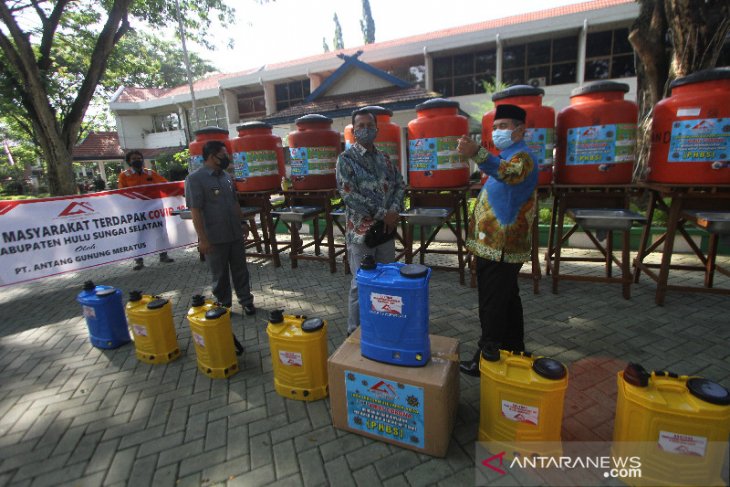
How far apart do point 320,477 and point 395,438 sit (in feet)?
1.68

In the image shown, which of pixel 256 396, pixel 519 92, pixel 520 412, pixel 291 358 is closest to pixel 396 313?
pixel 520 412

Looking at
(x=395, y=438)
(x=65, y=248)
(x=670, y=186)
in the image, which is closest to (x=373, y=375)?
(x=395, y=438)

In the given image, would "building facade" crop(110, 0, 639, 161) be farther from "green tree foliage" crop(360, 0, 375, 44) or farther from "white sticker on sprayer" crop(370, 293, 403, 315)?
"green tree foliage" crop(360, 0, 375, 44)

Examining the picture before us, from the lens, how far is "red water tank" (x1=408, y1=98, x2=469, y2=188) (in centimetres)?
472

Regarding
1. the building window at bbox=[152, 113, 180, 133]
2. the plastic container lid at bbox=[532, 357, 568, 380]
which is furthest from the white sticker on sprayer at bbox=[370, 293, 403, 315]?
the building window at bbox=[152, 113, 180, 133]

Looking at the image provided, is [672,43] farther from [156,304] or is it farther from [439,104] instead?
[156,304]

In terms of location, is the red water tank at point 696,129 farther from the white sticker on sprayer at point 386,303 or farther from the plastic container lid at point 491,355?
the white sticker on sprayer at point 386,303

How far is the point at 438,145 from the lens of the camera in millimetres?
4777


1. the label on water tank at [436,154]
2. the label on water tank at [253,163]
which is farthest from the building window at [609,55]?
the label on water tank at [253,163]

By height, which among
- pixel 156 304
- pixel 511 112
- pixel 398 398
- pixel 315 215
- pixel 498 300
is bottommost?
pixel 398 398

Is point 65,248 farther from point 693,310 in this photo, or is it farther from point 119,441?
point 693,310

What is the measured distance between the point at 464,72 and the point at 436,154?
498 inches

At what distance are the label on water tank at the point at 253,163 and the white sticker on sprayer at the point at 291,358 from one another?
159 inches

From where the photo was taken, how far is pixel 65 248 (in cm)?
551
